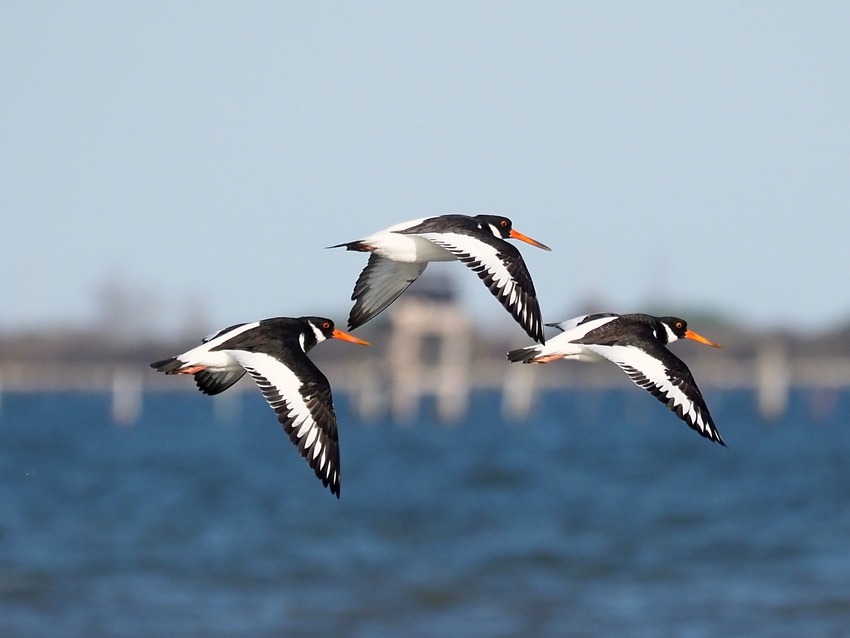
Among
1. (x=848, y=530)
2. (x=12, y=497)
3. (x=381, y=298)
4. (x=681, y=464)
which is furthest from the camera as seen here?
(x=681, y=464)

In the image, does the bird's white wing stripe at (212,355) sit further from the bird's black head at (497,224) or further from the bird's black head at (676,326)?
the bird's black head at (676,326)

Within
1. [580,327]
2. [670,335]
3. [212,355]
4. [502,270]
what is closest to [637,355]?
[580,327]

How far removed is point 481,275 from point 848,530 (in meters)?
38.8

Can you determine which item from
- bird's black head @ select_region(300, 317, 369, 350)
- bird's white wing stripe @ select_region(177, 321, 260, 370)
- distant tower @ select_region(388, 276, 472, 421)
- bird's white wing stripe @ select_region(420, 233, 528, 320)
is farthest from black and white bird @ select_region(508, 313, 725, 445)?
distant tower @ select_region(388, 276, 472, 421)

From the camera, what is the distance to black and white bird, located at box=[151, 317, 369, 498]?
6.82 meters

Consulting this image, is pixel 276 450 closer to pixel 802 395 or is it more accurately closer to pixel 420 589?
pixel 420 589

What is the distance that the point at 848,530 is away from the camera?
43.3m

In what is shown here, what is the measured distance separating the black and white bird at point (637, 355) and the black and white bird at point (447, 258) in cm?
14

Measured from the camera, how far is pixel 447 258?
845 centimetres

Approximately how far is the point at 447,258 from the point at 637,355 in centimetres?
177

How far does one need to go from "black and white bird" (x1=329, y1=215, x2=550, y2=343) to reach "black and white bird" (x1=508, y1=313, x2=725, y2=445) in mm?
144

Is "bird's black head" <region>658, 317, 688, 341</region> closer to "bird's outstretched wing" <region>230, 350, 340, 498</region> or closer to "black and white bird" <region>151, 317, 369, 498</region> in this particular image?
"black and white bird" <region>151, 317, 369, 498</region>

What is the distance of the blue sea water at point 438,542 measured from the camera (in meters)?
30.2

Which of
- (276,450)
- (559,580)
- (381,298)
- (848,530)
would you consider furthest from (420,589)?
(276,450)
